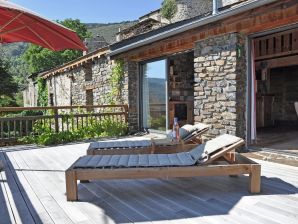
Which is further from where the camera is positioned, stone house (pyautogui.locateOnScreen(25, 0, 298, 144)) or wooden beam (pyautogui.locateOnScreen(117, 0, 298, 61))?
stone house (pyautogui.locateOnScreen(25, 0, 298, 144))

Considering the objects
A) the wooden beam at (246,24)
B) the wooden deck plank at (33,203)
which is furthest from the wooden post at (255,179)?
the wooden beam at (246,24)

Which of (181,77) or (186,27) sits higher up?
(186,27)

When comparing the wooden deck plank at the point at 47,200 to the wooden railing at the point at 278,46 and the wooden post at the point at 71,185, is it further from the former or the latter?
the wooden railing at the point at 278,46

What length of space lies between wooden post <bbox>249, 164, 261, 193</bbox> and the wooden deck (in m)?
0.09

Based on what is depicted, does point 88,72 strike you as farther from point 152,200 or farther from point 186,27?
point 152,200

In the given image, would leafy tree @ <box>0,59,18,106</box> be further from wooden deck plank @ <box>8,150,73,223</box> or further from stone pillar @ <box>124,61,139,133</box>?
wooden deck plank @ <box>8,150,73,223</box>

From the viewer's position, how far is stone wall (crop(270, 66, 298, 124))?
9.96 m

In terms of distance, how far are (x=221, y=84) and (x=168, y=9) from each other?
1826 cm

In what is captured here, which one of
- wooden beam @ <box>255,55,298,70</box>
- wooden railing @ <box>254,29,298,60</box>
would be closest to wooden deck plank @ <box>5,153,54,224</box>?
wooden railing @ <box>254,29,298,60</box>

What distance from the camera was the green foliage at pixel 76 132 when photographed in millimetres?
6977

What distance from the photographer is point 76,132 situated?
764 cm

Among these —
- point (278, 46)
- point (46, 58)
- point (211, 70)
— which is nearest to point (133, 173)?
point (211, 70)

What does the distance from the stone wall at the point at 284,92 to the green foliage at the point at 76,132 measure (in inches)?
228

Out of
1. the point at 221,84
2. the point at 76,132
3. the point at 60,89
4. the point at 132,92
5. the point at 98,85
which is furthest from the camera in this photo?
the point at 60,89
